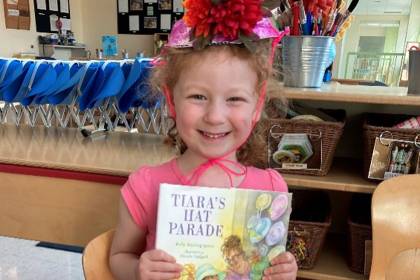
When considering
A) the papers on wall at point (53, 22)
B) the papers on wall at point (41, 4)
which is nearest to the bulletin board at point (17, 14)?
the papers on wall at point (41, 4)

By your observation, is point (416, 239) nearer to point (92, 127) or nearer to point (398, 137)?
point (398, 137)

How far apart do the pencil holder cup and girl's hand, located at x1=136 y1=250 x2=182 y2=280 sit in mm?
637

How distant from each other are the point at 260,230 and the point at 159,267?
0.18 metres

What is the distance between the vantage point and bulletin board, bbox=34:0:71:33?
417 cm

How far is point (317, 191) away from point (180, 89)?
0.81 meters

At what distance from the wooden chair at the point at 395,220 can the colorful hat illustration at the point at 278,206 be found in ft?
1.15

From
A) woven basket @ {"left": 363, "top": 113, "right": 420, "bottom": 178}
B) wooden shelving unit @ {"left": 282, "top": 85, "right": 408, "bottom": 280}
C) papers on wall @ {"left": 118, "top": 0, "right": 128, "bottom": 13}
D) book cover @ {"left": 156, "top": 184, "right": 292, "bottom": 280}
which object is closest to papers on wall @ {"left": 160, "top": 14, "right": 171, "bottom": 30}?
papers on wall @ {"left": 118, "top": 0, "right": 128, "bottom": 13}

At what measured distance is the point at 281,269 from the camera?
67 cm

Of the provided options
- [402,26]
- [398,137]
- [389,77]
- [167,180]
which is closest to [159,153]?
[167,180]

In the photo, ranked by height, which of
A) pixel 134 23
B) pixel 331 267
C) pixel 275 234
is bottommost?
pixel 331 267

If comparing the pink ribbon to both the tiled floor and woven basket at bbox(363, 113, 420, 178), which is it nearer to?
woven basket at bbox(363, 113, 420, 178)

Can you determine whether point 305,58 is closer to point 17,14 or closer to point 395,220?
point 395,220

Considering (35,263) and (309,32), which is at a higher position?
(309,32)

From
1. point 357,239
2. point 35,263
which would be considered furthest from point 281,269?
point 35,263
